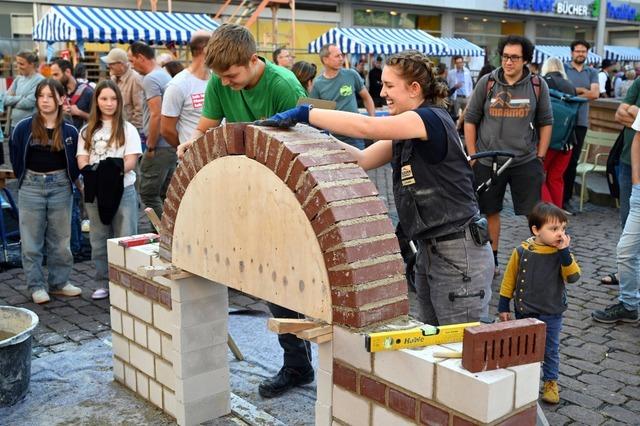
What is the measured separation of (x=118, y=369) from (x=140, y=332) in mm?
444

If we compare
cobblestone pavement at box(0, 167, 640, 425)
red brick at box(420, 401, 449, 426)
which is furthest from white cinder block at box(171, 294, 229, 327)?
cobblestone pavement at box(0, 167, 640, 425)

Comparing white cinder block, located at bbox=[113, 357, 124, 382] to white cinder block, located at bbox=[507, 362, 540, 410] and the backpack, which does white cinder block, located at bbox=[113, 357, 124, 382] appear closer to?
white cinder block, located at bbox=[507, 362, 540, 410]

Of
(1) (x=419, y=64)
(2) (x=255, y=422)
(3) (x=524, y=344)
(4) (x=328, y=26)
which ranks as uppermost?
(4) (x=328, y=26)

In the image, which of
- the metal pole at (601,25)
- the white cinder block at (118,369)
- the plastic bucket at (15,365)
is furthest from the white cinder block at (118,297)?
the metal pole at (601,25)

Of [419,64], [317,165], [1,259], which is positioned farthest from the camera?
[1,259]

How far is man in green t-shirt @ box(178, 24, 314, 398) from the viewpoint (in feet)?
11.8

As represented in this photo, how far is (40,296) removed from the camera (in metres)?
6.09

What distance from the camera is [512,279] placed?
4.18 meters

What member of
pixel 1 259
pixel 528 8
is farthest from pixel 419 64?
pixel 528 8

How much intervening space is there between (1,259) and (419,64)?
223 inches

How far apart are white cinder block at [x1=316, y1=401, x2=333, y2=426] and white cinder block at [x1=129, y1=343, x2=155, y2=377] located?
1.48 m

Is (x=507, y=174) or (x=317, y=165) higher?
(x=317, y=165)

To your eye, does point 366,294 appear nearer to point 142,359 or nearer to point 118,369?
point 142,359

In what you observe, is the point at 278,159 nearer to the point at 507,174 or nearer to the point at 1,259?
the point at 507,174
